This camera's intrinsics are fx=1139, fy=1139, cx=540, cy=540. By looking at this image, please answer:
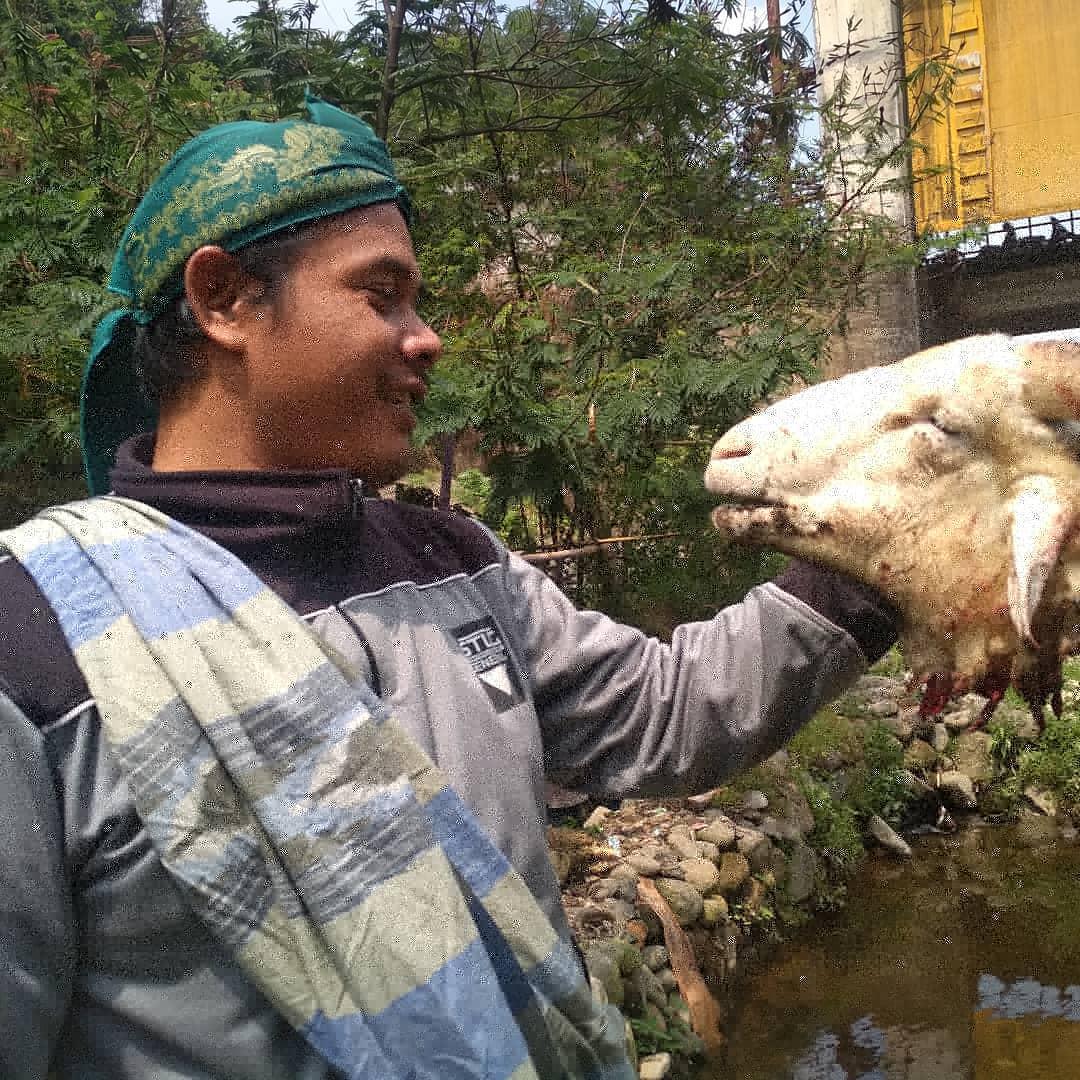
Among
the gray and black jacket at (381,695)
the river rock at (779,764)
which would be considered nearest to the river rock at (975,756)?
the river rock at (779,764)

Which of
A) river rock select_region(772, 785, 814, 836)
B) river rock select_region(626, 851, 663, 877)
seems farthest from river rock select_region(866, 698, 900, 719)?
river rock select_region(626, 851, 663, 877)

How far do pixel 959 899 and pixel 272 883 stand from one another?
4.68 m

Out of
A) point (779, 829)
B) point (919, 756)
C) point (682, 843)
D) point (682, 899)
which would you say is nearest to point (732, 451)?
point (682, 899)

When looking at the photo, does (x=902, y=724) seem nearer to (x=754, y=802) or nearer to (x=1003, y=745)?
(x=1003, y=745)

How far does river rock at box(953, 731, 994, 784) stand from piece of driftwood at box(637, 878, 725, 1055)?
2.76 meters

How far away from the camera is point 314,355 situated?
4.34ft

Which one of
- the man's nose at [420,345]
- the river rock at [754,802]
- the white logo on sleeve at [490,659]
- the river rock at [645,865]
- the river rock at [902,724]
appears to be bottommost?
the river rock at [902,724]

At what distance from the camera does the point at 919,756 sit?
6.30 m

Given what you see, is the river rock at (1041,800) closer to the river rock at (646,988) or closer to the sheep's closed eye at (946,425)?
the river rock at (646,988)

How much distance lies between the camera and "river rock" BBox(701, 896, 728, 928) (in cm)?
437

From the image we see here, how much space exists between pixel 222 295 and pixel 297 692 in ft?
1.68

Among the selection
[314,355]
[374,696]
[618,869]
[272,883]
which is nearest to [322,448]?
[314,355]

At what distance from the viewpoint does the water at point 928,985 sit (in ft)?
12.6

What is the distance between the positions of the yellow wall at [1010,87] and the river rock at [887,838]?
2919 mm
